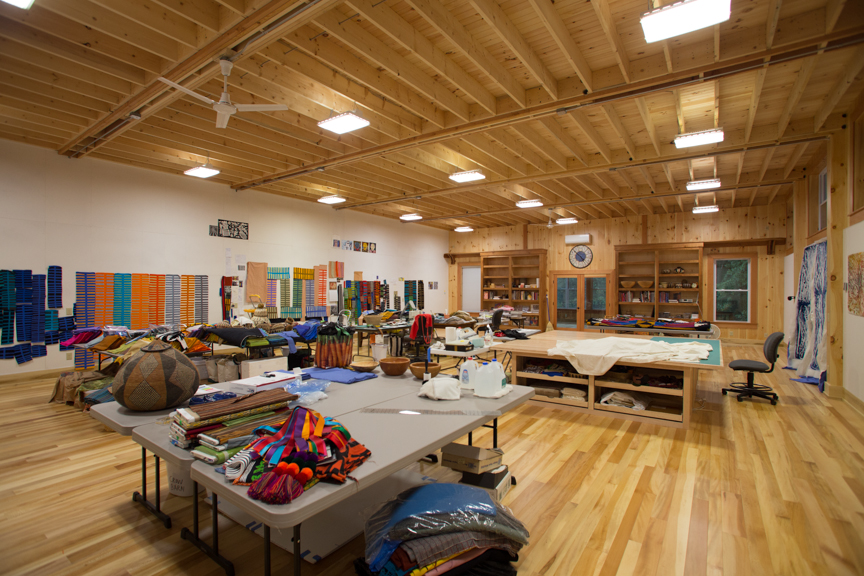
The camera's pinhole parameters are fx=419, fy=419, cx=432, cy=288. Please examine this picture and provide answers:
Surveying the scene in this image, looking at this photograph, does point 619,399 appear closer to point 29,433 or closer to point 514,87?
point 514,87

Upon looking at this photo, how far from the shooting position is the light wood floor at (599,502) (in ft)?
7.18

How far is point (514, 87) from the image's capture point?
4.59m

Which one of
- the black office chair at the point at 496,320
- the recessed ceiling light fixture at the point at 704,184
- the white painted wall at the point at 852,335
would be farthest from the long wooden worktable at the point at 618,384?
the recessed ceiling light fixture at the point at 704,184

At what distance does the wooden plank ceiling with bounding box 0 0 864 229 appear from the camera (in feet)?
11.3

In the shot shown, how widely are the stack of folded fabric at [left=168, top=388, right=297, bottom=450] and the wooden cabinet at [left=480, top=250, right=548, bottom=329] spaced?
35.9 feet

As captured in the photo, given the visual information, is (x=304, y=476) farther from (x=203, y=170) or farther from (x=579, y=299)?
(x=579, y=299)

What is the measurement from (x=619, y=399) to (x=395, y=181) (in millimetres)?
5709

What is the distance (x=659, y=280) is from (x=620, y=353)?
781 centimetres

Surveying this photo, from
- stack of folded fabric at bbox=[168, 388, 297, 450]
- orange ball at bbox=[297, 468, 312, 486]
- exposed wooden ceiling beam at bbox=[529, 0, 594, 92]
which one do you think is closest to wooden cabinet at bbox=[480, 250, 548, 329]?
exposed wooden ceiling beam at bbox=[529, 0, 594, 92]

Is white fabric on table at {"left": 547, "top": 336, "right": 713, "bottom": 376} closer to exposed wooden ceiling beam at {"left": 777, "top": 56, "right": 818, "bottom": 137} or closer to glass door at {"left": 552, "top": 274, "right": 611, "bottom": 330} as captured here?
exposed wooden ceiling beam at {"left": 777, "top": 56, "right": 818, "bottom": 137}

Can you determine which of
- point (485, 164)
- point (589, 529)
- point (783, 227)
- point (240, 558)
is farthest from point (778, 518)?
point (783, 227)

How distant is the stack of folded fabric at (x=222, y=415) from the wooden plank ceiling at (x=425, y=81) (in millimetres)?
2768

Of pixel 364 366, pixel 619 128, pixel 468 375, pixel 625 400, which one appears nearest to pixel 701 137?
pixel 619 128

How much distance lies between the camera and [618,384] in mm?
4551
